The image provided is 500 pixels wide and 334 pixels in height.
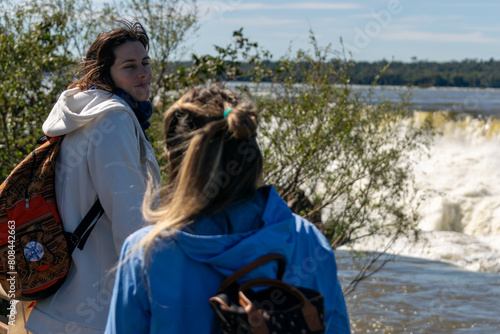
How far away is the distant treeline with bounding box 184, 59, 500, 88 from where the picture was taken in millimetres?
6590

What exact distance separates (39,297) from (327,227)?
438 cm

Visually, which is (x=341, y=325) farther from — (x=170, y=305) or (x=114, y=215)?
(x=114, y=215)

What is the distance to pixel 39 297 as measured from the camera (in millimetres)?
2094

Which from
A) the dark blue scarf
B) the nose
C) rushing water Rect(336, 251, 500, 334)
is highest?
the nose

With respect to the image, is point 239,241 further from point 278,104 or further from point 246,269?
point 278,104

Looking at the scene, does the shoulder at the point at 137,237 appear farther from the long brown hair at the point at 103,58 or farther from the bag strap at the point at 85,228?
the long brown hair at the point at 103,58

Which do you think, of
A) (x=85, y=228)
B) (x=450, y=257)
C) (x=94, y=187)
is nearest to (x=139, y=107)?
(x=94, y=187)

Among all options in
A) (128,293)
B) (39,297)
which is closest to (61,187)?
(39,297)

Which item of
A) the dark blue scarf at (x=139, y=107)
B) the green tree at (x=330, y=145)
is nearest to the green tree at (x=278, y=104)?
the green tree at (x=330, y=145)

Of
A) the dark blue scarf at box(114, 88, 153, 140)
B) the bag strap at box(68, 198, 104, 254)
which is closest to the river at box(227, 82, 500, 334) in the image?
the dark blue scarf at box(114, 88, 153, 140)

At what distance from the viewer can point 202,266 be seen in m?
1.41

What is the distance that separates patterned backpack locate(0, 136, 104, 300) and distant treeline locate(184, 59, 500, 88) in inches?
176

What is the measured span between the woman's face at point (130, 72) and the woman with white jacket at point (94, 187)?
0.07m

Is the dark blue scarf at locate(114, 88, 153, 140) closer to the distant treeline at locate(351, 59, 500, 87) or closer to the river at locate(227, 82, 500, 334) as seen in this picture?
the distant treeline at locate(351, 59, 500, 87)
